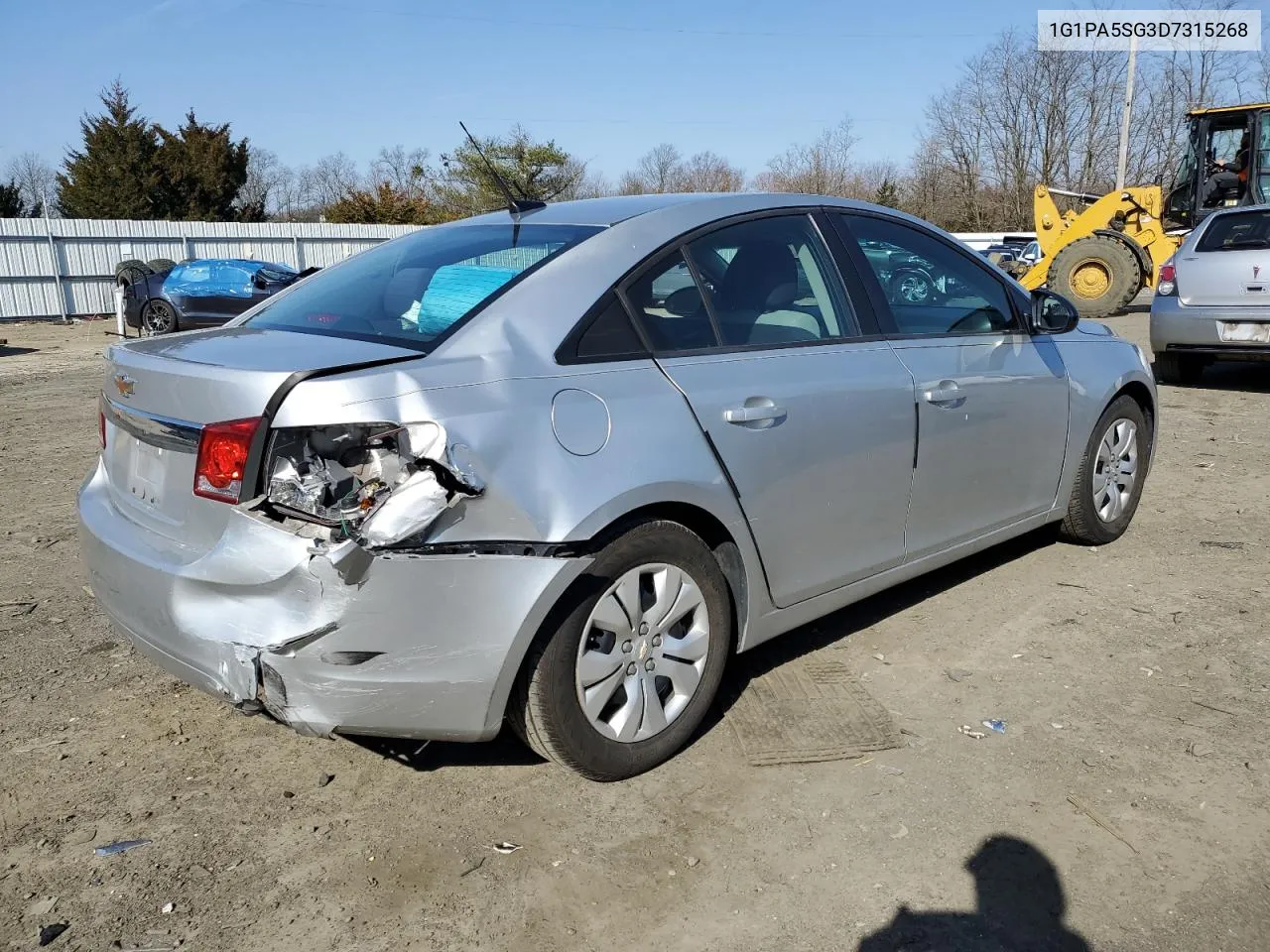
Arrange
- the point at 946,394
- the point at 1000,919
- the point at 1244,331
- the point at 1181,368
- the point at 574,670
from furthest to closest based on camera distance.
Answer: the point at 1181,368, the point at 1244,331, the point at 946,394, the point at 574,670, the point at 1000,919

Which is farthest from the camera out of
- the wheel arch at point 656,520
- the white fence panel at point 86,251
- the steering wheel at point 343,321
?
the white fence panel at point 86,251

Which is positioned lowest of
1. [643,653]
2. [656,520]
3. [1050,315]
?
[643,653]

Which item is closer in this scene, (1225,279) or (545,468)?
(545,468)

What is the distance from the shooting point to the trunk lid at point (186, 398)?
2.57 metres

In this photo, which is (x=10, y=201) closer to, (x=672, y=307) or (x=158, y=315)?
(x=158, y=315)

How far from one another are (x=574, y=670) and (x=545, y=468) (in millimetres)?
564

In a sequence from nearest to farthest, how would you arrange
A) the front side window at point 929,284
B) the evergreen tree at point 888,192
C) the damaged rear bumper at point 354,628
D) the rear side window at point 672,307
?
the damaged rear bumper at point 354,628
the rear side window at point 672,307
the front side window at point 929,284
the evergreen tree at point 888,192

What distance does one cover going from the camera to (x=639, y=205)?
3.46 meters

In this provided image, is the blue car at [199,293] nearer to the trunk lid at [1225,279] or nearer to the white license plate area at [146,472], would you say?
the trunk lid at [1225,279]

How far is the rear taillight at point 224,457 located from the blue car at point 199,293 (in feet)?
55.1

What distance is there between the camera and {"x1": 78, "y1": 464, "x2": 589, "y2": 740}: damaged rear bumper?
2.48 metres

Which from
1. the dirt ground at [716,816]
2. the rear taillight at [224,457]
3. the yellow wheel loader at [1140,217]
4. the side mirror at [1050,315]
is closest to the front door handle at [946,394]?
the side mirror at [1050,315]

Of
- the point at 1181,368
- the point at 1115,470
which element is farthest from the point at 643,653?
the point at 1181,368

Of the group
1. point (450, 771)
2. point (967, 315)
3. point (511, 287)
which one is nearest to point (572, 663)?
point (450, 771)
